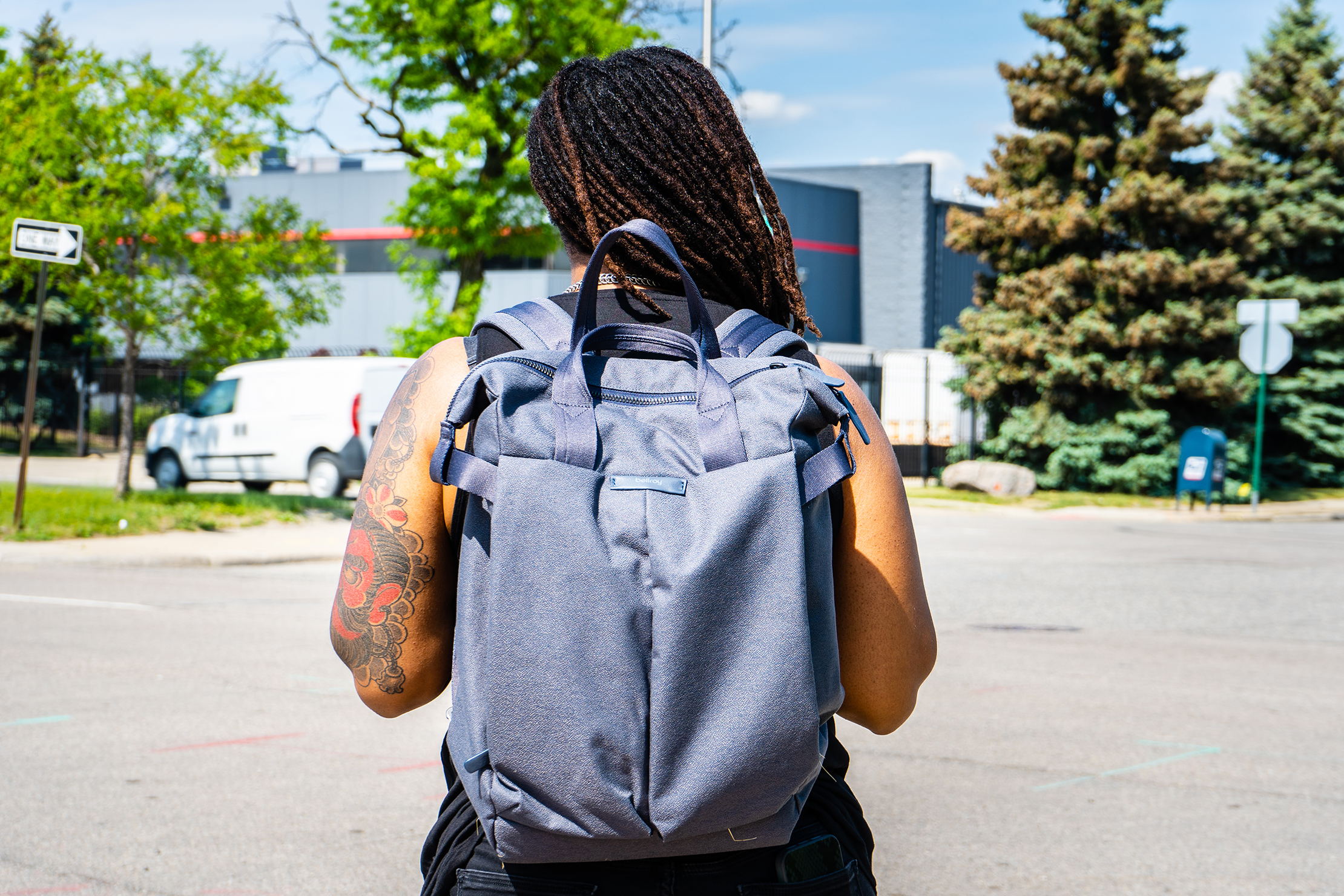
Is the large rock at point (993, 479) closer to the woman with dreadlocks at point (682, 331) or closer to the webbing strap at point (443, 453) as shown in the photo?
the woman with dreadlocks at point (682, 331)

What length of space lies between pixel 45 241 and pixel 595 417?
12.1 metres

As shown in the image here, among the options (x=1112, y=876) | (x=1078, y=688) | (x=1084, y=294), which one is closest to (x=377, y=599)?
(x=1112, y=876)

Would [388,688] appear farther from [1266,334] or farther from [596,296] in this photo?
[1266,334]

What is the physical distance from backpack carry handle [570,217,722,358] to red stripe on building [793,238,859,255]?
4021cm

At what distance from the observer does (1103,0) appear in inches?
1017

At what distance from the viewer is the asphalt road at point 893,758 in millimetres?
4078

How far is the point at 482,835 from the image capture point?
154cm

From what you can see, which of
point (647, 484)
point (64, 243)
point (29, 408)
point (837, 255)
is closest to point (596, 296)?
point (647, 484)

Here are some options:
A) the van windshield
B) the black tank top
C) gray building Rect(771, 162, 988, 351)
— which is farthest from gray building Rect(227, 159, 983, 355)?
the black tank top

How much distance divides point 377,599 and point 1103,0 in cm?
2779

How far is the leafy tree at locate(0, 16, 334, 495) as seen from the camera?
573 inches

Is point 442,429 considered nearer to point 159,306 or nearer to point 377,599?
point 377,599

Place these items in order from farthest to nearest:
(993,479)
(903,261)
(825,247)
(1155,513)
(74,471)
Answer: (825,247) < (903,261) < (993,479) < (74,471) < (1155,513)

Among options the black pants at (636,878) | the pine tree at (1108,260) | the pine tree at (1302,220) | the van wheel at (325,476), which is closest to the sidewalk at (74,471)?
the van wheel at (325,476)
